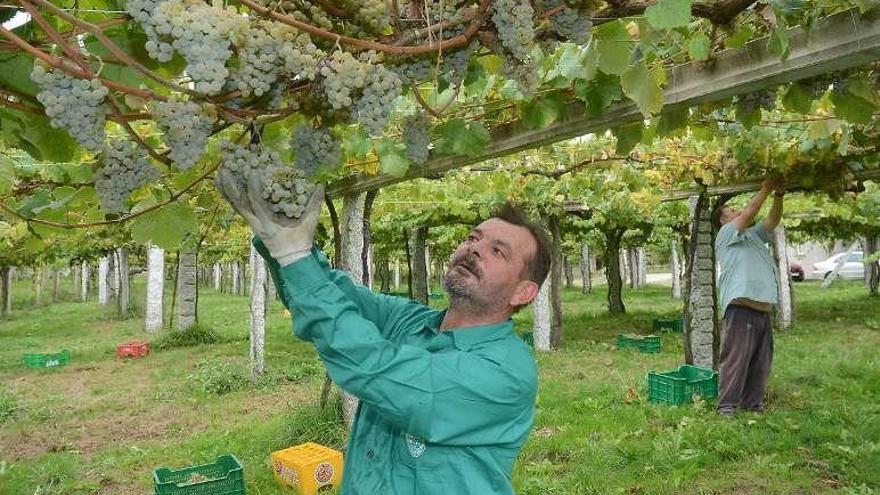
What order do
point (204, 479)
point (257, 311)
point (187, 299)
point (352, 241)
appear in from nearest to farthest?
point (204, 479)
point (352, 241)
point (257, 311)
point (187, 299)

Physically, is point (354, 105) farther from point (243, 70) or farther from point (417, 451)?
point (417, 451)

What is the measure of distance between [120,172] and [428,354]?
933 millimetres

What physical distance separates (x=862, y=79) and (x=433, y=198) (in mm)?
7372

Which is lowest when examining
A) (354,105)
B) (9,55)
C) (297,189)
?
(297,189)

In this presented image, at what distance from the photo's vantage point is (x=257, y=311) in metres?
9.48

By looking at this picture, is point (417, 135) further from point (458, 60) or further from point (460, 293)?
point (460, 293)

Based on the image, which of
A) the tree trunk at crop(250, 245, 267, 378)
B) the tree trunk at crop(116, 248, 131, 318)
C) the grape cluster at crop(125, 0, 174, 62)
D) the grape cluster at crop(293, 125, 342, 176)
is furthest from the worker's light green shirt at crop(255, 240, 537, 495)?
the tree trunk at crop(116, 248, 131, 318)

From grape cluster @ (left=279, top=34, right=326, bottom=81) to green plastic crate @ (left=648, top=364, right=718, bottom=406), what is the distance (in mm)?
6537

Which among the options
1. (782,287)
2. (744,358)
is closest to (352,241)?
(744,358)

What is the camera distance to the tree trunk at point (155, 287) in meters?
15.5

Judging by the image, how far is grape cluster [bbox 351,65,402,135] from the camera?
1.60 meters

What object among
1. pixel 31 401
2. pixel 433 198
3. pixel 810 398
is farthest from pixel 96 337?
pixel 810 398

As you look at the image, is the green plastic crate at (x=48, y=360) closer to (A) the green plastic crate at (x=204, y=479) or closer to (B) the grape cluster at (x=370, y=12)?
(A) the green plastic crate at (x=204, y=479)

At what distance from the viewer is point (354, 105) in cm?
168
